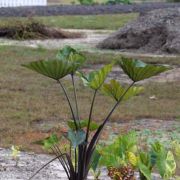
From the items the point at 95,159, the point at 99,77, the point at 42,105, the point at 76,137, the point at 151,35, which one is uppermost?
the point at 99,77

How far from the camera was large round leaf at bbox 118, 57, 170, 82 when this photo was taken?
5027mm

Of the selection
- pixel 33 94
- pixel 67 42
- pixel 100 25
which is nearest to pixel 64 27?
pixel 100 25

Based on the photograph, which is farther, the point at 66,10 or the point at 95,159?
the point at 66,10

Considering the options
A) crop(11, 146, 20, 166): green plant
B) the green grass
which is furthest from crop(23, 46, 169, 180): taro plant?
the green grass

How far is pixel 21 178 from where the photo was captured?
6055mm

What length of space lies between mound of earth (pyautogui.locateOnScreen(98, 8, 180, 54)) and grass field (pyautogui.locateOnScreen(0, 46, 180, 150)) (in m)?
3.94

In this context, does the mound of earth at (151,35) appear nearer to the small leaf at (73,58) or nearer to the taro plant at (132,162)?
the small leaf at (73,58)

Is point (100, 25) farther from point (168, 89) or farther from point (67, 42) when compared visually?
point (168, 89)

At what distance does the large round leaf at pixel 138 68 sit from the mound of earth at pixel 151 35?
1067 centimetres

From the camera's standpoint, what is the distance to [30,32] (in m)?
18.4

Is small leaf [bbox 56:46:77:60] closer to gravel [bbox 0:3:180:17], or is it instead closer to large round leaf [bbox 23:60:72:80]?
large round leaf [bbox 23:60:72:80]

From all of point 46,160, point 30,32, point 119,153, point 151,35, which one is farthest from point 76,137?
point 30,32

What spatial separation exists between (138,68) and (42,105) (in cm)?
494

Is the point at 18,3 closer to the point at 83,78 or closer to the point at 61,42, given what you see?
the point at 61,42
